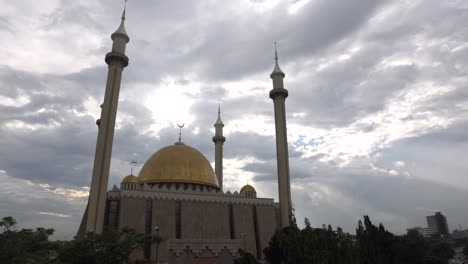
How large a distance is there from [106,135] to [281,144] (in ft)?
64.4

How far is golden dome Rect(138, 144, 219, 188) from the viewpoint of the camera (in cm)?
3841

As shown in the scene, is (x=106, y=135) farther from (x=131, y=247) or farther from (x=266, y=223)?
(x=266, y=223)

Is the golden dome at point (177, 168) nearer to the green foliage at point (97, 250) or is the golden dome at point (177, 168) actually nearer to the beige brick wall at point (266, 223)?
the beige brick wall at point (266, 223)

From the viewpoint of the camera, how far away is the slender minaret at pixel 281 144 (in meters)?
38.9

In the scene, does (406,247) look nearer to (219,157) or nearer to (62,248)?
(219,157)

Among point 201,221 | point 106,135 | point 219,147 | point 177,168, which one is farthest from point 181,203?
point 219,147

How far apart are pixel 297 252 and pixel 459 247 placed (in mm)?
110762

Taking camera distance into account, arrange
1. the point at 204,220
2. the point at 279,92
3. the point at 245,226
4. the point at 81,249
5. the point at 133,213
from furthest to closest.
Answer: the point at 279,92 < the point at 245,226 < the point at 204,220 < the point at 133,213 < the point at 81,249

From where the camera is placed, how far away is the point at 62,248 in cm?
1517

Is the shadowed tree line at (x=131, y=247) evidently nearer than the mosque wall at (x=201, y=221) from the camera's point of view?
Yes

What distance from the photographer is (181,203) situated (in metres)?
35.0

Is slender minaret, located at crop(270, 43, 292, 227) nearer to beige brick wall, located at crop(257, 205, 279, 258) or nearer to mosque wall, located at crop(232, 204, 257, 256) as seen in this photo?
beige brick wall, located at crop(257, 205, 279, 258)

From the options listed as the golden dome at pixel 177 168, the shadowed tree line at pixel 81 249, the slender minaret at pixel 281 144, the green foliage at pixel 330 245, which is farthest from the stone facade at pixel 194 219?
the green foliage at pixel 330 245

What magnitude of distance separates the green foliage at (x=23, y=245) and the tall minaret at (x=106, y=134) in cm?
775
